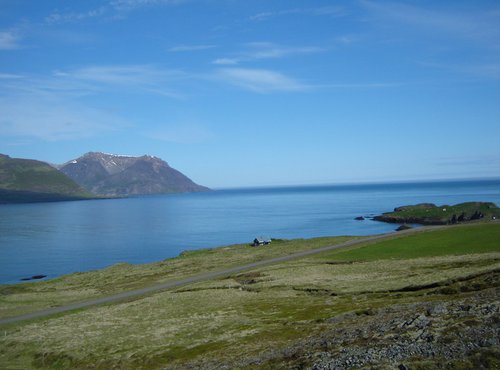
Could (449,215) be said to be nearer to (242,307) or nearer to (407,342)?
(242,307)

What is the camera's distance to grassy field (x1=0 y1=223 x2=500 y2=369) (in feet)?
123

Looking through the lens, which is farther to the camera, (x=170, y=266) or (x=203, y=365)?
(x=170, y=266)

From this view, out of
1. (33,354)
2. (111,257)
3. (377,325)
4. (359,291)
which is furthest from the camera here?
(111,257)

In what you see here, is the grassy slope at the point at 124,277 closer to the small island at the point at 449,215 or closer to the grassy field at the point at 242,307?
the grassy field at the point at 242,307

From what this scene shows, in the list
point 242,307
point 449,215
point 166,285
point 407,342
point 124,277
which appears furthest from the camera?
point 449,215

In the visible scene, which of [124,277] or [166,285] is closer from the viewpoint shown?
[166,285]

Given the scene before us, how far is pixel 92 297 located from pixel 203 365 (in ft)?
133

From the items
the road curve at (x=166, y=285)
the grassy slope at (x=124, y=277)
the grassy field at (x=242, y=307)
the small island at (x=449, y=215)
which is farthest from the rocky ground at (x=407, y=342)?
the small island at (x=449, y=215)

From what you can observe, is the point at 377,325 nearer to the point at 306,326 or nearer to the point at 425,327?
the point at 425,327

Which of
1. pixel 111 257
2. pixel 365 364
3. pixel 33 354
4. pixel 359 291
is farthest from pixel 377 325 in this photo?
pixel 111 257

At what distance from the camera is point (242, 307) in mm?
51375

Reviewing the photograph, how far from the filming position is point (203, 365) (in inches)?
1272

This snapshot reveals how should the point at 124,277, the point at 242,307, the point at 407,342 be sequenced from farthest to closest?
the point at 124,277
the point at 242,307
the point at 407,342

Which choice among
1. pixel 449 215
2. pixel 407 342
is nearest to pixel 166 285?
pixel 407 342
